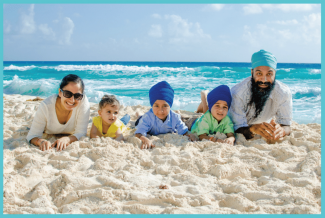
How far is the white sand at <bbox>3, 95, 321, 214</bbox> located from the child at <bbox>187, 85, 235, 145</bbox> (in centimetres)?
35

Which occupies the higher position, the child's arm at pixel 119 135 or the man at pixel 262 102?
the man at pixel 262 102

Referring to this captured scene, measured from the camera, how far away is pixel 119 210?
189 cm

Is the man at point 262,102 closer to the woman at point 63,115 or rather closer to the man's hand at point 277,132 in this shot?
the man's hand at point 277,132

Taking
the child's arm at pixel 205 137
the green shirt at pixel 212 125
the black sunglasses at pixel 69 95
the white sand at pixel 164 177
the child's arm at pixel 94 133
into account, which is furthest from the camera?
the green shirt at pixel 212 125

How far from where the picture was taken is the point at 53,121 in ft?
11.5

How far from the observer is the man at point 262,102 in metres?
3.51

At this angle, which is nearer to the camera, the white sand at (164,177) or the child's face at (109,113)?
the white sand at (164,177)

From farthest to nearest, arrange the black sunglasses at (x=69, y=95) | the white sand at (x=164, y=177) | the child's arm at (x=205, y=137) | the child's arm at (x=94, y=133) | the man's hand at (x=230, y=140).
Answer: the child's arm at (x=94, y=133)
the child's arm at (x=205, y=137)
the man's hand at (x=230, y=140)
the black sunglasses at (x=69, y=95)
the white sand at (x=164, y=177)

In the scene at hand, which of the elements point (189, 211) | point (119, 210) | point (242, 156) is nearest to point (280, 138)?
point (242, 156)

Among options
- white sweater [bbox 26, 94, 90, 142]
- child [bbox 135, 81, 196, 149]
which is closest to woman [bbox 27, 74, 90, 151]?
white sweater [bbox 26, 94, 90, 142]

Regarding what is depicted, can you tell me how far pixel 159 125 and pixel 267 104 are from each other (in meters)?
1.82

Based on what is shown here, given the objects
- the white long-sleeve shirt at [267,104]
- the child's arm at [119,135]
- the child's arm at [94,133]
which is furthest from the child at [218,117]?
the child's arm at [94,133]

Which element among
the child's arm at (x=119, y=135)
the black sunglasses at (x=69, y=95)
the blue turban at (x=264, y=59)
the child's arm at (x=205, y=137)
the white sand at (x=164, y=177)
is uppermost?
the blue turban at (x=264, y=59)

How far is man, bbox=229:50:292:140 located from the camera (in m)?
3.51
